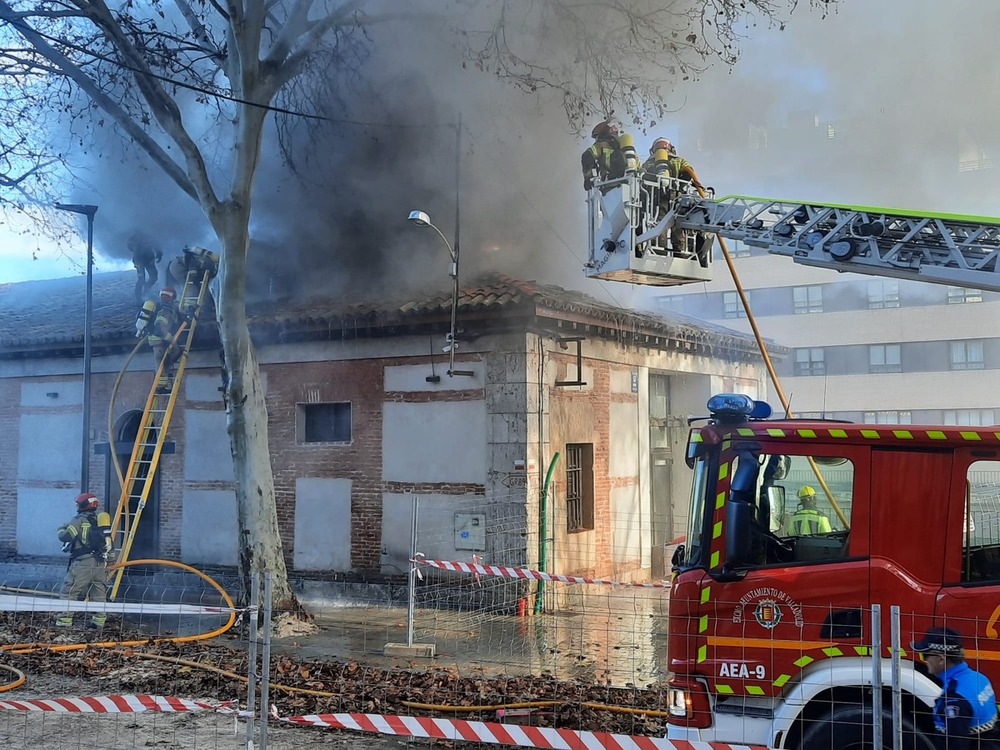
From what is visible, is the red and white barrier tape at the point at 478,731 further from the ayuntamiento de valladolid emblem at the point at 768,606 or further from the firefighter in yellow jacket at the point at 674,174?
the firefighter in yellow jacket at the point at 674,174

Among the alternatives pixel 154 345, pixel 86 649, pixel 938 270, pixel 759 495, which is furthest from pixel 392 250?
pixel 759 495

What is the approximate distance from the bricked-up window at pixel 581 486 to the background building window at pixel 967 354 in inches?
916

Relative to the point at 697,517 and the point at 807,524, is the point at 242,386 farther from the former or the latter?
the point at 807,524

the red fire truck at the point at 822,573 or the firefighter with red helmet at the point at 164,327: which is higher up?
the firefighter with red helmet at the point at 164,327

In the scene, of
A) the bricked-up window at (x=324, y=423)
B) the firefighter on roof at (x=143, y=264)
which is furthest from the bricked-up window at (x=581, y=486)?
the firefighter on roof at (x=143, y=264)

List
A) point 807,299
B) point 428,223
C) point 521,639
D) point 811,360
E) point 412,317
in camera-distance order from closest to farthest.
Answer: point 521,639 < point 428,223 < point 412,317 < point 807,299 < point 811,360

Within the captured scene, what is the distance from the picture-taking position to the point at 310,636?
10.2 metres

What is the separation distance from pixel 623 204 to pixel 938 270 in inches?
104

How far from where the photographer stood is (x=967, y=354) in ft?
102

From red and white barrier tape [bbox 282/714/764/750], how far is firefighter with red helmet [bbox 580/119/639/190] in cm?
496

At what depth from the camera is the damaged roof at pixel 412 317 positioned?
11.5 metres

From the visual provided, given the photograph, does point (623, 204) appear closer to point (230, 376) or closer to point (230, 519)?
point (230, 376)

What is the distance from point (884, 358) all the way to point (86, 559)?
28.9 metres

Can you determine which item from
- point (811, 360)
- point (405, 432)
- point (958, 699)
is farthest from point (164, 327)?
point (811, 360)
